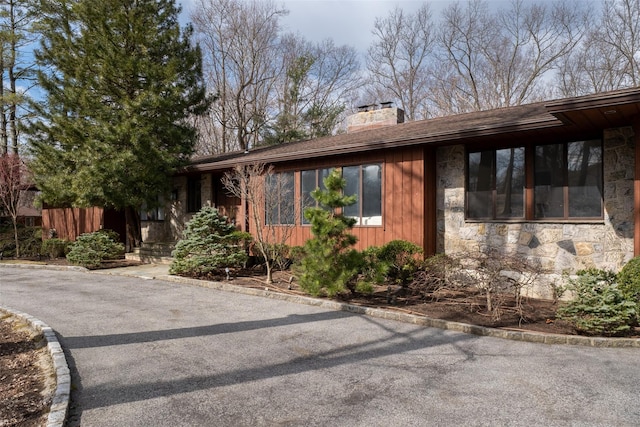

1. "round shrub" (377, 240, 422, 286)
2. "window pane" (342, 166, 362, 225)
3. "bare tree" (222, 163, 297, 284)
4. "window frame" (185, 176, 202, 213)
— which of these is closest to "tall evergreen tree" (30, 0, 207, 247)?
"window frame" (185, 176, 202, 213)

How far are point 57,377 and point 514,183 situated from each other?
7968 millimetres

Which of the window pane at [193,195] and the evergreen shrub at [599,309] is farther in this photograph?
the window pane at [193,195]

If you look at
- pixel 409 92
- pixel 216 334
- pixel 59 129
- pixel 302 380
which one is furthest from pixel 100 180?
pixel 409 92

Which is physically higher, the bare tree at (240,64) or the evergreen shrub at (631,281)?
the bare tree at (240,64)

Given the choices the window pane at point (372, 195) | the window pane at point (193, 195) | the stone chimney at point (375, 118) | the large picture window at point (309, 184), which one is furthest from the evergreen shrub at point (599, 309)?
the window pane at point (193, 195)

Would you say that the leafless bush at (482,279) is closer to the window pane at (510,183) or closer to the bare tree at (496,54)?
the window pane at (510,183)

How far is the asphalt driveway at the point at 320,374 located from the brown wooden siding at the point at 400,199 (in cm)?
302

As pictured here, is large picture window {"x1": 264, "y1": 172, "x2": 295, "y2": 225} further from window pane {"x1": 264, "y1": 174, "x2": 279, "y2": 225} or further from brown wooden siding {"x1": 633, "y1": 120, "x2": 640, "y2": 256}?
brown wooden siding {"x1": 633, "y1": 120, "x2": 640, "y2": 256}

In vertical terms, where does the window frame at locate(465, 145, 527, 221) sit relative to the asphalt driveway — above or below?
above

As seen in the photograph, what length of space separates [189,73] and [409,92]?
1464 cm

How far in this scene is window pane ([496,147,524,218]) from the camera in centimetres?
816

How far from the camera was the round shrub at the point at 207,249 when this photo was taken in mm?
10383

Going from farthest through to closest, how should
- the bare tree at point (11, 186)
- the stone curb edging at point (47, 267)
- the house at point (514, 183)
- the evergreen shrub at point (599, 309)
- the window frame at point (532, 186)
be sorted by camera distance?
the bare tree at point (11, 186), the stone curb edging at point (47, 267), the window frame at point (532, 186), the house at point (514, 183), the evergreen shrub at point (599, 309)

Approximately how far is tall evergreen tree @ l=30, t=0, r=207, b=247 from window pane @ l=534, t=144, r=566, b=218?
34.4ft
